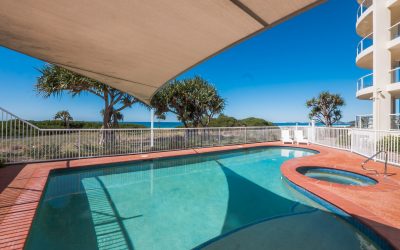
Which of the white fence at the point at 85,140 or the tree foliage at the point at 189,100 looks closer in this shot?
the white fence at the point at 85,140

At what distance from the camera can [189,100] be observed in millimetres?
15461

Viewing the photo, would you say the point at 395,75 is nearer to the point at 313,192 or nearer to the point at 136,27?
the point at 313,192

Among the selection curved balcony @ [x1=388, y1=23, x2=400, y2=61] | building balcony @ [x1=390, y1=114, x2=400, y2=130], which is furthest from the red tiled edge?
curved balcony @ [x1=388, y1=23, x2=400, y2=61]

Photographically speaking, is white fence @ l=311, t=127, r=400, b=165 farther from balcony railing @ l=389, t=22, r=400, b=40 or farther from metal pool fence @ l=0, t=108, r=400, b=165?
balcony railing @ l=389, t=22, r=400, b=40

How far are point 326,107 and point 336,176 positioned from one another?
1003 inches

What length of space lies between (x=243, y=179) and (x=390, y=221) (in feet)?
12.2

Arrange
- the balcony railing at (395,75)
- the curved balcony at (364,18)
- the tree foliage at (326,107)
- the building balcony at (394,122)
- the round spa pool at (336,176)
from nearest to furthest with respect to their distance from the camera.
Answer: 1. the round spa pool at (336,176)
2. the balcony railing at (395,75)
3. the building balcony at (394,122)
4. the curved balcony at (364,18)
5. the tree foliage at (326,107)

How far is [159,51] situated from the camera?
2.91m

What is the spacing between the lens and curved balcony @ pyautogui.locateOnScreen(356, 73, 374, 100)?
485 inches

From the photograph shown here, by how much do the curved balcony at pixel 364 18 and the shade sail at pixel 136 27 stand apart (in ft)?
51.3

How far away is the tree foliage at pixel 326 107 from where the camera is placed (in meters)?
27.4

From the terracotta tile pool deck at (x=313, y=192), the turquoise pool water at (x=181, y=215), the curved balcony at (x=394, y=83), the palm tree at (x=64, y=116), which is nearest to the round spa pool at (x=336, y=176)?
the terracotta tile pool deck at (x=313, y=192)

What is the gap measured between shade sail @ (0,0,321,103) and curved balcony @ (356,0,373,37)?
15648 mm

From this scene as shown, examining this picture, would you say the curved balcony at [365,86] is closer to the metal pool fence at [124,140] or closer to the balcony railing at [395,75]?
the balcony railing at [395,75]
